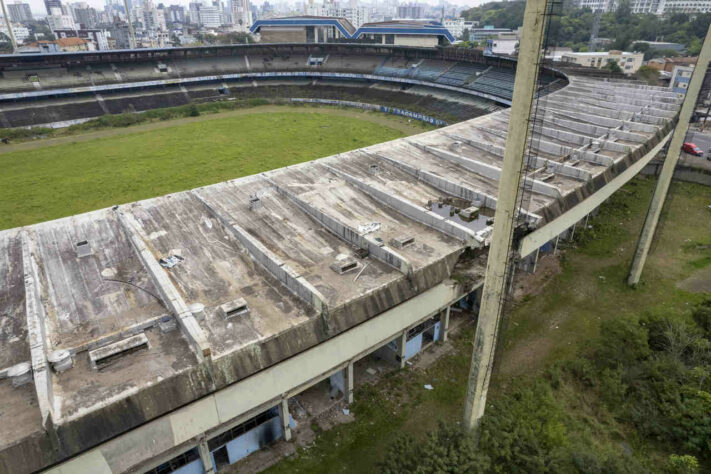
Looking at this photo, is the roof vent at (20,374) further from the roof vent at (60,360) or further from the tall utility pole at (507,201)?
the tall utility pole at (507,201)

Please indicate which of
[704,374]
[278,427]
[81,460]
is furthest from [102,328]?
[704,374]

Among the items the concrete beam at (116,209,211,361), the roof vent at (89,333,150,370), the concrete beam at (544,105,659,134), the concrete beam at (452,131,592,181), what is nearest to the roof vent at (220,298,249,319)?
the concrete beam at (116,209,211,361)

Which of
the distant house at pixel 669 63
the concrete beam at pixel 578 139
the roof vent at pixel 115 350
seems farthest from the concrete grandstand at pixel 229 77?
the roof vent at pixel 115 350

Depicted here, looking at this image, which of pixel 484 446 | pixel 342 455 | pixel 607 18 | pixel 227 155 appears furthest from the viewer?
pixel 607 18

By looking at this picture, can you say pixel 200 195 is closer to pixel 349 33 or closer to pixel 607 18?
pixel 349 33

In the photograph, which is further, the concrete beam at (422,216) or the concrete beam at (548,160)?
the concrete beam at (548,160)
